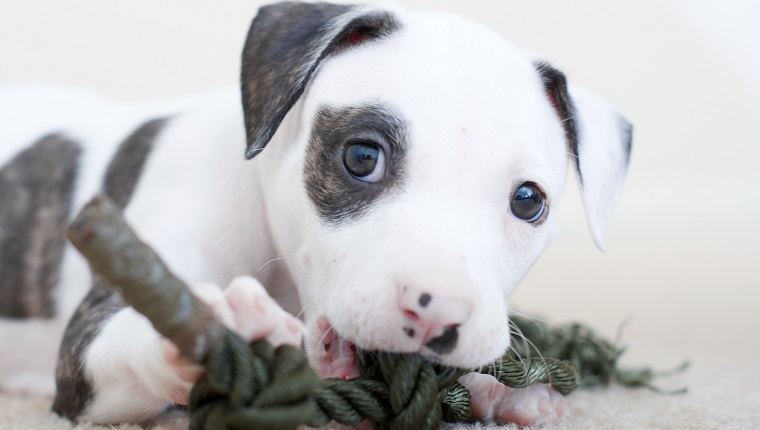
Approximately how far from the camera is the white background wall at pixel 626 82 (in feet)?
17.6

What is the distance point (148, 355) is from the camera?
1.70 metres

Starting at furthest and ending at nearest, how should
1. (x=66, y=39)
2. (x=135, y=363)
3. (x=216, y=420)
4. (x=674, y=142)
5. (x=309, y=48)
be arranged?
1. (x=674, y=142)
2. (x=66, y=39)
3. (x=309, y=48)
4. (x=135, y=363)
5. (x=216, y=420)

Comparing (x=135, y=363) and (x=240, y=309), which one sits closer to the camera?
(x=240, y=309)

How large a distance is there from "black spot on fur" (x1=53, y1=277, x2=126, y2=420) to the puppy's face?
473 millimetres

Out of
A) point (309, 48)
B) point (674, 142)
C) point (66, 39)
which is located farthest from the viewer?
point (674, 142)

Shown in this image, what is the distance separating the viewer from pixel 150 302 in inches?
49.8

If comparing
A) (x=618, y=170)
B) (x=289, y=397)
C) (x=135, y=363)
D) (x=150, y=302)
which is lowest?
(x=135, y=363)

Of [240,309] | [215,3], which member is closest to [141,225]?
[240,309]

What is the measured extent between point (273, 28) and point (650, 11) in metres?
5.16

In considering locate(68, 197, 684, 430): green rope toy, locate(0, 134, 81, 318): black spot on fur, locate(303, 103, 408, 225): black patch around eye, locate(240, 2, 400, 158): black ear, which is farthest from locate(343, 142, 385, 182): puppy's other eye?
locate(0, 134, 81, 318): black spot on fur

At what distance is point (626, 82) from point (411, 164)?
534 centimetres

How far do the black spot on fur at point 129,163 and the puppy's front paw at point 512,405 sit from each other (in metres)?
1.24

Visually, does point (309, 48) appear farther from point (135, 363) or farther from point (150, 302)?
point (150, 302)

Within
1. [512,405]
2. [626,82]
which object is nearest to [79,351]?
[512,405]
